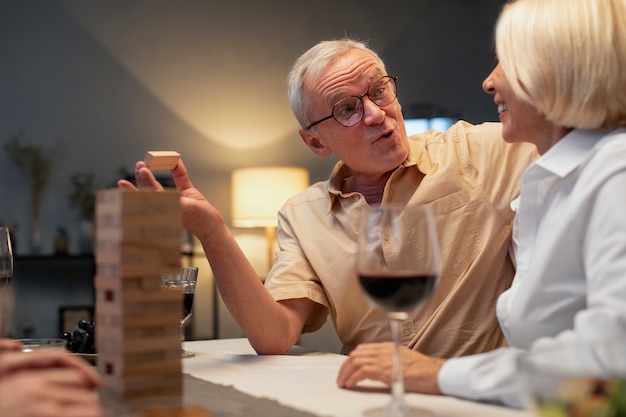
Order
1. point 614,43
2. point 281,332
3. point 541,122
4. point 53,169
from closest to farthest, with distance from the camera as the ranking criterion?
point 614,43 < point 541,122 < point 281,332 < point 53,169

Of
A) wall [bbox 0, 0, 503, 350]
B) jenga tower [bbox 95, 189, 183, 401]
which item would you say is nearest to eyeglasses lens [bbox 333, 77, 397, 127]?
jenga tower [bbox 95, 189, 183, 401]

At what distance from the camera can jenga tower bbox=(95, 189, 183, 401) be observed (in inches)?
46.5

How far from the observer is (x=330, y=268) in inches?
88.4

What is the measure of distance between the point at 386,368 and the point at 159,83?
4.78 metres

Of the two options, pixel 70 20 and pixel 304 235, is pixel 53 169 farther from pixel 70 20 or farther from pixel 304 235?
pixel 304 235

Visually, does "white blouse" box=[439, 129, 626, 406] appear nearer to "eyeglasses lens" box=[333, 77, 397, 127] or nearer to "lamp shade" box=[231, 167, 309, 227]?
"eyeglasses lens" box=[333, 77, 397, 127]

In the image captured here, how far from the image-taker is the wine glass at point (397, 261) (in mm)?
1138

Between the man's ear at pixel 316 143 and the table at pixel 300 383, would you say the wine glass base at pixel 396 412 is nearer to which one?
the table at pixel 300 383

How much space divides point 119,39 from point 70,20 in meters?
0.35

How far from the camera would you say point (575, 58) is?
1.45 meters

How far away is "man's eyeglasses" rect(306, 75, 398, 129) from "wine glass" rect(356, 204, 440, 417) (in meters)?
1.27

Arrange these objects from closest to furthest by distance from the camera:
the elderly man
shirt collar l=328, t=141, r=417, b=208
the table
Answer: the table, the elderly man, shirt collar l=328, t=141, r=417, b=208

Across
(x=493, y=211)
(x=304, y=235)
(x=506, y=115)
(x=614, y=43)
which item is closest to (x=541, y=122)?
(x=506, y=115)

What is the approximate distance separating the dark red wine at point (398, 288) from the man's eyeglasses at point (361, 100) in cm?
130
